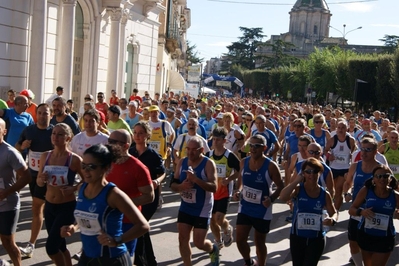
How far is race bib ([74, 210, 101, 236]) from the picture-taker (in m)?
4.26

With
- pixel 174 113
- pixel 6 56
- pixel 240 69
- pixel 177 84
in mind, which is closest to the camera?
pixel 174 113

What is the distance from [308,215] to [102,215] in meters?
2.57

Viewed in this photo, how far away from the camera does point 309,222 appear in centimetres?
610

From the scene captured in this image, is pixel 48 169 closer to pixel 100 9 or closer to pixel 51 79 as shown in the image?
pixel 51 79

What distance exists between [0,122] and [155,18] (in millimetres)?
25796

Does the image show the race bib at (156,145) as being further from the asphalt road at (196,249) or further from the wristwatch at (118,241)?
the wristwatch at (118,241)

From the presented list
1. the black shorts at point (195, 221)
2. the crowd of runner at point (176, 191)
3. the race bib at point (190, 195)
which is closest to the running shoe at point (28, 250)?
the crowd of runner at point (176, 191)

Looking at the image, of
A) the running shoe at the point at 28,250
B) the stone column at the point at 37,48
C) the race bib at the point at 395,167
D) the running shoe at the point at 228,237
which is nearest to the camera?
the running shoe at the point at 28,250

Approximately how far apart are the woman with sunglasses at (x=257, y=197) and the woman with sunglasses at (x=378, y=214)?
94 cm

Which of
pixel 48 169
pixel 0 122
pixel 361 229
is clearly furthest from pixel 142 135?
pixel 361 229

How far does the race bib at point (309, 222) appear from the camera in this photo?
609 cm

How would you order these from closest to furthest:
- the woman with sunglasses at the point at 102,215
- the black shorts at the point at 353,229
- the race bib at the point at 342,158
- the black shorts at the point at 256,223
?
the woman with sunglasses at the point at 102,215 < the black shorts at the point at 256,223 < the black shorts at the point at 353,229 < the race bib at the point at 342,158

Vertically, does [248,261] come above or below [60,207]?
below

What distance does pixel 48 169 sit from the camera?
6.24 metres
